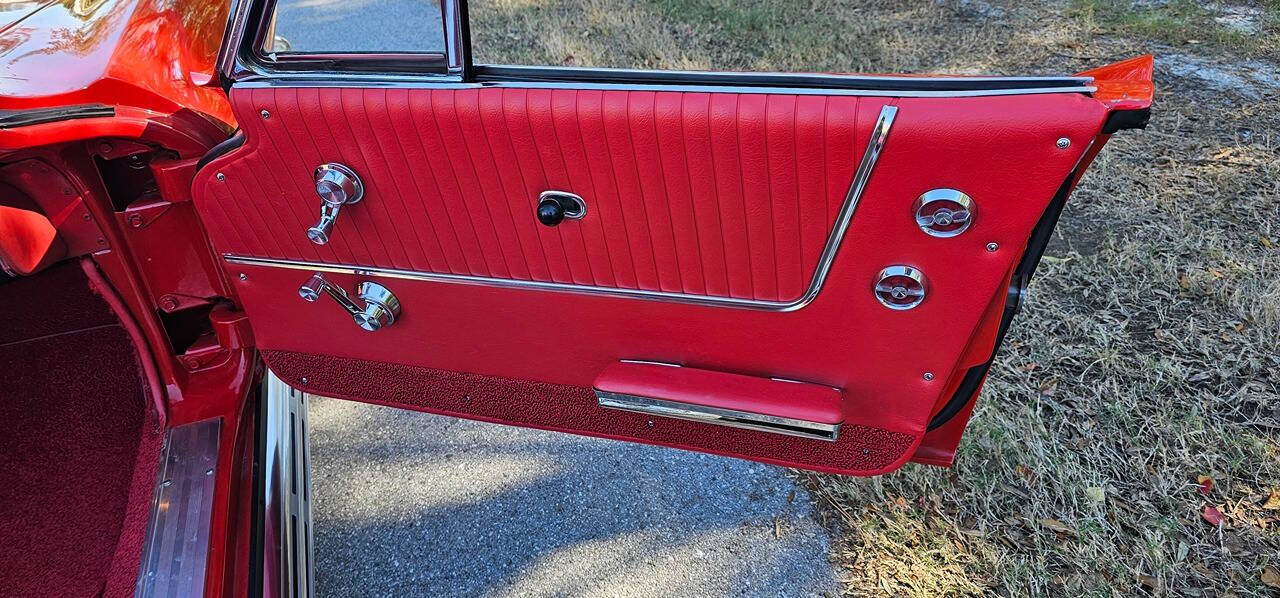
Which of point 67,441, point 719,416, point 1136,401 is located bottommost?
point 1136,401

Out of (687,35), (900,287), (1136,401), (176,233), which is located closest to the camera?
(900,287)

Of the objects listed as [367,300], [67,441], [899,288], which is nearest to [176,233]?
[367,300]

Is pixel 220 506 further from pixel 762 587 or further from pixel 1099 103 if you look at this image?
pixel 1099 103

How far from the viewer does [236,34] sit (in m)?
1.35

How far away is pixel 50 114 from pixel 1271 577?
2822mm

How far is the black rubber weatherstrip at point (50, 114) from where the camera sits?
4.74ft

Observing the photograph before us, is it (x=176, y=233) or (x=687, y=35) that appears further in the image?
(x=687, y=35)

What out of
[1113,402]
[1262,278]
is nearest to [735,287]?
[1113,402]

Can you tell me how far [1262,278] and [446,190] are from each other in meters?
2.87

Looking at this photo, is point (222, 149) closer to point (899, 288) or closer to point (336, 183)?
point (336, 183)

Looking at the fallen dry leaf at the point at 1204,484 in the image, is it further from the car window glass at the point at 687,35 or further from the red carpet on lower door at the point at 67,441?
the car window glass at the point at 687,35

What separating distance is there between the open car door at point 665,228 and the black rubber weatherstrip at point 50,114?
25 centimetres

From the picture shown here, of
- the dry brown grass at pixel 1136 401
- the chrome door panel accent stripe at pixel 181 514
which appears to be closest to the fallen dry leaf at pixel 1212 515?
the dry brown grass at pixel 1136 401

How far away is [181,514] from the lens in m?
1.59
